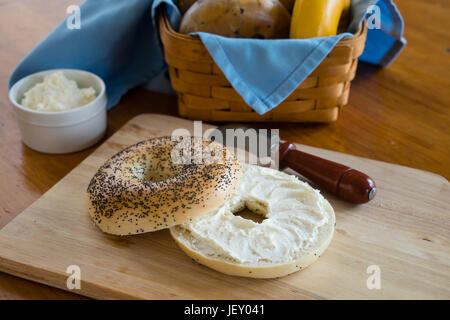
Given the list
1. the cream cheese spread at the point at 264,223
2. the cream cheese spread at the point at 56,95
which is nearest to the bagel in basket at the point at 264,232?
the cream cheese spread at the point at 264,223

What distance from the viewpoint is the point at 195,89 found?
1.68m

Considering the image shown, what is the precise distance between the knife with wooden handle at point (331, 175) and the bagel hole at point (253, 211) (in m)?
0.22

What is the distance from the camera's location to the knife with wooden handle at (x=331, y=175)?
136 cm

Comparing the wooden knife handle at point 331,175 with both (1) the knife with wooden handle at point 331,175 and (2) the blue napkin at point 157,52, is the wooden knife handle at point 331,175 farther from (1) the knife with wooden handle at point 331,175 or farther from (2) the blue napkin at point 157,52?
(2) the blue napkin at point 157,52

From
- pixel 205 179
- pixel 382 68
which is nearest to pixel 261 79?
pixel 205 179

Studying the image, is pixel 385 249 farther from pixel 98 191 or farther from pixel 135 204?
pixel 98 191

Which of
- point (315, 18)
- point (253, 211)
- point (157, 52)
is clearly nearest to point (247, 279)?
point (253, 211)

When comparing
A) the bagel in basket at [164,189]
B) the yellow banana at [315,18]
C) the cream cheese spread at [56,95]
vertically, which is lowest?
the bagel in basket at [164,189]

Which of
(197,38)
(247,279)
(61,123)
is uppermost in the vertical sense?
(197,38)

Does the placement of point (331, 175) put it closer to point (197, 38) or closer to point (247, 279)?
point (247, 279)

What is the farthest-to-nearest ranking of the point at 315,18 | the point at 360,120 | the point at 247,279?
the point at 360,120 → the point at 315,18 → the point at 247,279

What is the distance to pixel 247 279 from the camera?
1182 millimetres

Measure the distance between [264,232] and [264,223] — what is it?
4 cm

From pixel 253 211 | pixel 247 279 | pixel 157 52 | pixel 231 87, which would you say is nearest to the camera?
pixel 247 279
